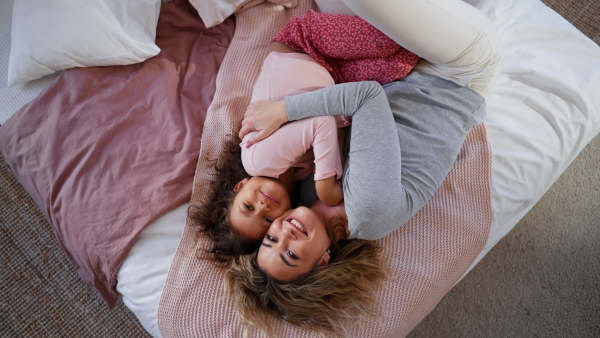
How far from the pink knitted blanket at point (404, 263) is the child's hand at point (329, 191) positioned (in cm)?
15

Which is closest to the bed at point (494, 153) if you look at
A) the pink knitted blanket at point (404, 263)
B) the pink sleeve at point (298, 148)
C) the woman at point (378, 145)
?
the pink knitted blanket at point (404, 263)

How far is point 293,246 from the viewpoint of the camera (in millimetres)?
906

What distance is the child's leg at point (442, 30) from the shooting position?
85 cm

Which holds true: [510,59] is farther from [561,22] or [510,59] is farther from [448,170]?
[448,170]

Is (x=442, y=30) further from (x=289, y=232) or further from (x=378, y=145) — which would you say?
(x=289, y=232)

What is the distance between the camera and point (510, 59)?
1156 millimetres

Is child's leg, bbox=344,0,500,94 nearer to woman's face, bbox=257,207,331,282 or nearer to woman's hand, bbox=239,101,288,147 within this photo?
woman's hand, bbox=239,101,288,147

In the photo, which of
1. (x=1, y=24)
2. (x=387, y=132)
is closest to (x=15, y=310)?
(x=1, y=24)

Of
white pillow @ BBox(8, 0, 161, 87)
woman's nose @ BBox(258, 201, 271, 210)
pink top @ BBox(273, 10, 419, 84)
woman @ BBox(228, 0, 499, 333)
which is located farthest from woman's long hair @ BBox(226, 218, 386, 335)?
white pillow @ BBox(8, 0, 161, 87)

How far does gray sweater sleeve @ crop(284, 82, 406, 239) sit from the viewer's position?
2.88ft

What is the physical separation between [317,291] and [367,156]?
0.30 meters

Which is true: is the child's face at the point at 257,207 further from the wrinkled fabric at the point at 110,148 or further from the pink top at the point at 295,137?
the wrinkled fabric at the point at 110,148

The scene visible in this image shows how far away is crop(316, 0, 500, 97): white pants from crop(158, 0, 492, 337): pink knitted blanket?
19 cm

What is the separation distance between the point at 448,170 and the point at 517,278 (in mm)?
623
